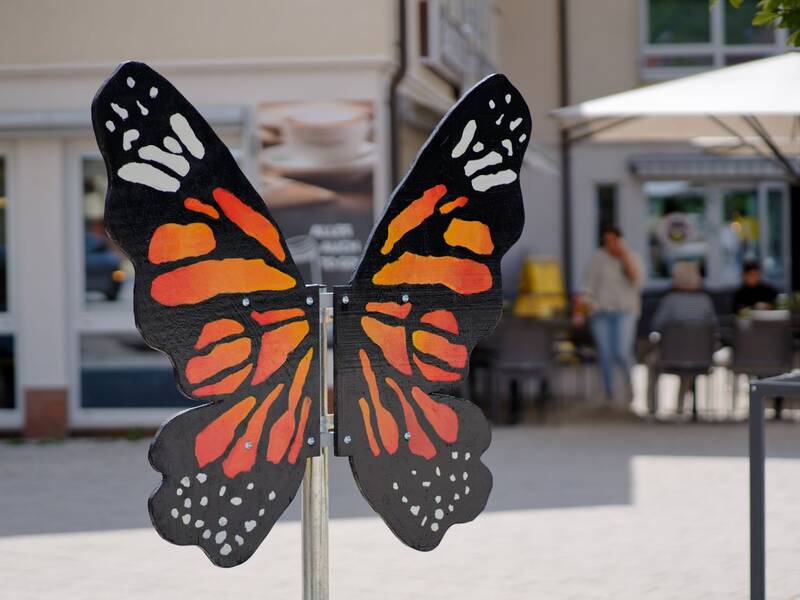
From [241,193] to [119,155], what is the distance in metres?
0.34

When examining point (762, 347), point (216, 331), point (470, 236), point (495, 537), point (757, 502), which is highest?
point (470, 236)

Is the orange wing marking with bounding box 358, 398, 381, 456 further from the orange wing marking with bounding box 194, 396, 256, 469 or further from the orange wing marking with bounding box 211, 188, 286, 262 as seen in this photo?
the orange wing marking with bounding box 211, 188, 286, 262

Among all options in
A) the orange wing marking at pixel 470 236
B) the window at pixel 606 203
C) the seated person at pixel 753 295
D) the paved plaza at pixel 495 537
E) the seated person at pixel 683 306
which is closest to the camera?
the orange wing marking at pixel 470 236

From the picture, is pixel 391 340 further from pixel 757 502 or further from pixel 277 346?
pixel 757 502

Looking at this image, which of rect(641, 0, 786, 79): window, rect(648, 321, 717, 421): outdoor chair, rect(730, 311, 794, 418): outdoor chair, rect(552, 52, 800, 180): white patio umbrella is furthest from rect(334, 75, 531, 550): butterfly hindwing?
rect(641, 0, 786, 79): window

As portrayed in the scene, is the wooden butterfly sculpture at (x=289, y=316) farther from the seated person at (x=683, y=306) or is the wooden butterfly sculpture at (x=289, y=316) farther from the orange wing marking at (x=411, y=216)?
the seated person at (x=683, y=306)

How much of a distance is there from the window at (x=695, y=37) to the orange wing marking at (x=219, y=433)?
19.0m

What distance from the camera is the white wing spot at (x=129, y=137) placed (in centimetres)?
313

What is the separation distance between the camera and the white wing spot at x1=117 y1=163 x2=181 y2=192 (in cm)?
A: 317

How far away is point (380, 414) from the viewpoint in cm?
356

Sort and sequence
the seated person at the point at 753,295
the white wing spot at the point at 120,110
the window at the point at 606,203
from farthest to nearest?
the window at the point at 606,203, the seated person at the point at 753,295, the white wing spot at the point at 120,110

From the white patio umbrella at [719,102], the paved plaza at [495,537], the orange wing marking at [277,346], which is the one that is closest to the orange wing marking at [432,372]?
the orange wing marking at [277,346]

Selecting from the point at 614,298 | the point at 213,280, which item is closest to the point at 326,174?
the point at 614,298

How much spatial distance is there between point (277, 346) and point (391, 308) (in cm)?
33
